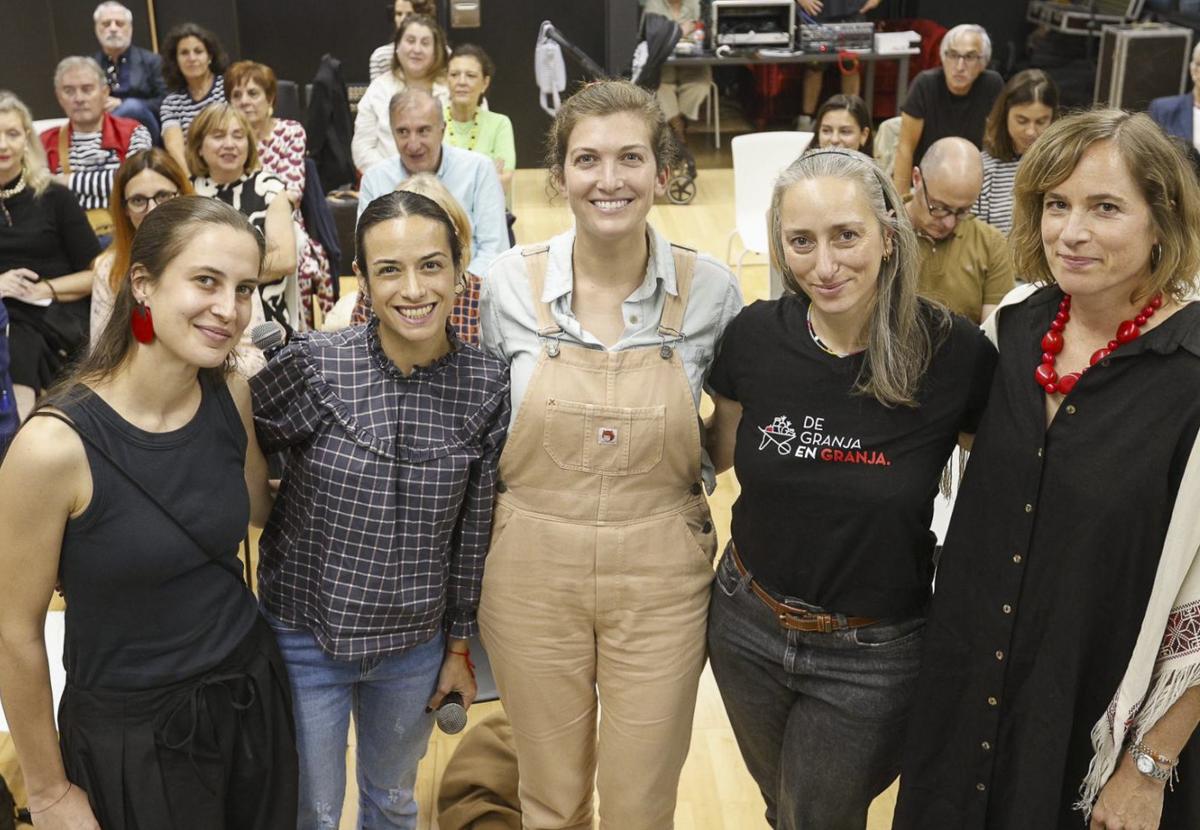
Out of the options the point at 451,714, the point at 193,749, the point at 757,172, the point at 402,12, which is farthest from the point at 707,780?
the point at 402,12

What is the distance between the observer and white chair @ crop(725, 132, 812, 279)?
7.16 metres

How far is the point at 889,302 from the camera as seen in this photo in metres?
2.23

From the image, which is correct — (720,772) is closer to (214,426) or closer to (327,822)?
(327,822)

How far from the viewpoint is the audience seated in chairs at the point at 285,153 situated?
5.39m

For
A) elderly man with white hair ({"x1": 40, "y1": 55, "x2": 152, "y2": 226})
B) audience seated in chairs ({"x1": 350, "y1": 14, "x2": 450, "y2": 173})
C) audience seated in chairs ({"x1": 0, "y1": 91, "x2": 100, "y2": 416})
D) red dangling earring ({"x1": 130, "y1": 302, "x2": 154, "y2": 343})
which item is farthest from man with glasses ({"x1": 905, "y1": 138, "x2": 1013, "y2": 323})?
elderly man with white hair ({"x1": 40, "y1": 55, "x2": 152, "y2": 226})

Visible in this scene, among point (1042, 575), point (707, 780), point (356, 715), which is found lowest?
point (707, 780)

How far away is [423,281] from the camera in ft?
7.45

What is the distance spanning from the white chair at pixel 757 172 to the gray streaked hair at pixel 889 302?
4928 mm

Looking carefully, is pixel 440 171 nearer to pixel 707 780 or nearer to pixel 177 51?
pixel 707 780

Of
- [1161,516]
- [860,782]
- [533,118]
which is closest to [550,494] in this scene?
[860,782]

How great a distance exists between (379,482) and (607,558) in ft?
1.45

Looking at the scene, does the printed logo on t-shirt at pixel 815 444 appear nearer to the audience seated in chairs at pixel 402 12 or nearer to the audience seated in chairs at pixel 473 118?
the audience seated in chairs at pixel 473 118

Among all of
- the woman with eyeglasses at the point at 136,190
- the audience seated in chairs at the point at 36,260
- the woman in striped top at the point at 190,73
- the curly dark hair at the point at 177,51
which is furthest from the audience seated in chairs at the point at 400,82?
the woman with eyeglasses at the point at 136,190

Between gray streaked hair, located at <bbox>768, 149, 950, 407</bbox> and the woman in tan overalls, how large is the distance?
290 mm
